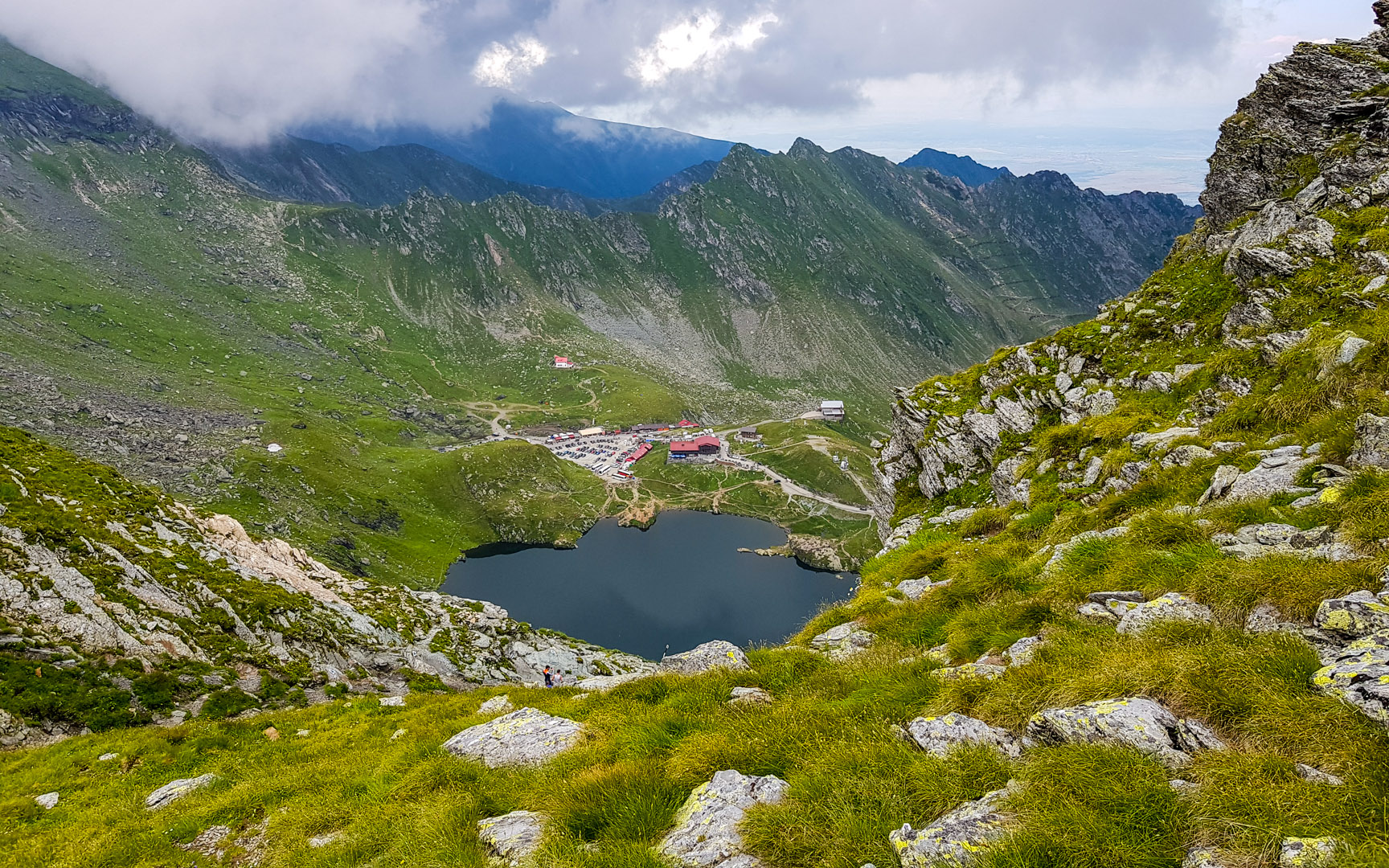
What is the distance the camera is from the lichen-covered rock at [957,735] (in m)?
6.61

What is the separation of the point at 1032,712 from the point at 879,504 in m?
45.5

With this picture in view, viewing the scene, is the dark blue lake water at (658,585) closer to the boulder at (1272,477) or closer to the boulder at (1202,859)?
the boulder at (1272,477)

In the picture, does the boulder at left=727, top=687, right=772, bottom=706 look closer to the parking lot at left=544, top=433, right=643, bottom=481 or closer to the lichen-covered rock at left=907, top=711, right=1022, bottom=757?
the lichen-covered rock at left=907, top=711, right=1022, bottom=757

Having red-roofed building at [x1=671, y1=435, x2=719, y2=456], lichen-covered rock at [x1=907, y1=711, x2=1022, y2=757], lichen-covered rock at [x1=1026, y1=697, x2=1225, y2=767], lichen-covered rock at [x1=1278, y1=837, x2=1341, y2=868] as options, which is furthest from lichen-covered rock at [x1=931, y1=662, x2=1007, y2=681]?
red-roofed building at [x1=671, y1=435, x2=719, y2=456]

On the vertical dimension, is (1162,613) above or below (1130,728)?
below

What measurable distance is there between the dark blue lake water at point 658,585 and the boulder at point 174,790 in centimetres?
7854

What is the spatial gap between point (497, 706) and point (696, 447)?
152458mm

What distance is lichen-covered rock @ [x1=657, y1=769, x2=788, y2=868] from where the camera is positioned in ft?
20.0

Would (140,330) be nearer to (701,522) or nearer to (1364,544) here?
(701,522)

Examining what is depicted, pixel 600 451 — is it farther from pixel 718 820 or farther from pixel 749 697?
pixel 718 820

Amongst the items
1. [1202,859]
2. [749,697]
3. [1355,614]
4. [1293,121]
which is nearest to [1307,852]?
[1202,859]

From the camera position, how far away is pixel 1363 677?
5.46 m

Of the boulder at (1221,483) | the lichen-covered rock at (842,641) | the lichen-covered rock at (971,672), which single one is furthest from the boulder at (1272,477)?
the lichen-covered rock at (842,641)

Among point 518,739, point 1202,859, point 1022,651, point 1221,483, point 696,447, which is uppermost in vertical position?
point 1202,859
